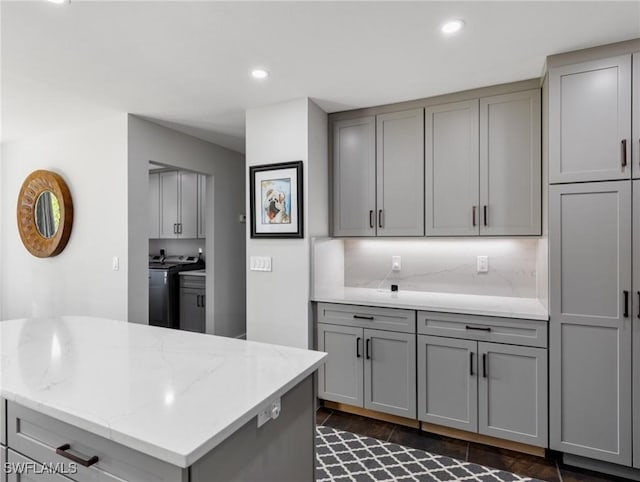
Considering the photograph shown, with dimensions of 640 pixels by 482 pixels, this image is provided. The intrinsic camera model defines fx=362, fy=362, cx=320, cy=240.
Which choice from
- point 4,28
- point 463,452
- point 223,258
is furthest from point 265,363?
point 223,258

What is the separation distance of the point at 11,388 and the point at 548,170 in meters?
2.79

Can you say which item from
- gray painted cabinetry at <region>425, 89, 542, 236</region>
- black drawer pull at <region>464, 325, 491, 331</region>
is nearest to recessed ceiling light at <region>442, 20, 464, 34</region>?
gray painted cabinetry at <region>425, 89, 542, 236</region>

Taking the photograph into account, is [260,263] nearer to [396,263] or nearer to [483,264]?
[396,263]

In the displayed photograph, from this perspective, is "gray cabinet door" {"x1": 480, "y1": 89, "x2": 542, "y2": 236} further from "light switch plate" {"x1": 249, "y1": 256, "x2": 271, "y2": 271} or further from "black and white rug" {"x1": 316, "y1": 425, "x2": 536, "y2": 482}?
"light switch plate" {"x1": 249, "y1": 256, "x2": 271, "y2": 271}

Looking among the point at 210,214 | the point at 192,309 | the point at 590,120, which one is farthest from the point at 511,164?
the point at 192,309

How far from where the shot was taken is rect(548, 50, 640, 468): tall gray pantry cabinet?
2043 mm

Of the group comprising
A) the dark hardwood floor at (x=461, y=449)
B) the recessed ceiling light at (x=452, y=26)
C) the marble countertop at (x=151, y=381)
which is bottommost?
the dark hardwood floor at (x=461, y=449)

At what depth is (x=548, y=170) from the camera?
225cm

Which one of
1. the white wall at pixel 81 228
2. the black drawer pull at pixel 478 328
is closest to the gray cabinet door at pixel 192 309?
the white wall at pixel 81 228

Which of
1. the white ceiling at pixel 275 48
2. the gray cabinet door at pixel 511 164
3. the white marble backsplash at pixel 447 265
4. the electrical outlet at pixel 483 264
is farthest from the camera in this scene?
the electrical outlet at pixel 483 264

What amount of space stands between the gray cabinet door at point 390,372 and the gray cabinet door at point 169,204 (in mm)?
3456

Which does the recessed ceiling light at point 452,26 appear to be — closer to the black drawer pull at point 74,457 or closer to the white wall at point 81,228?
the black drawer pull at point 74,457

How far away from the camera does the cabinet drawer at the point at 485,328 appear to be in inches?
89.2

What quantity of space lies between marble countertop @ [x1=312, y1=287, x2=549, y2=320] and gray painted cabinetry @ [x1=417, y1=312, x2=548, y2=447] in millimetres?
54
